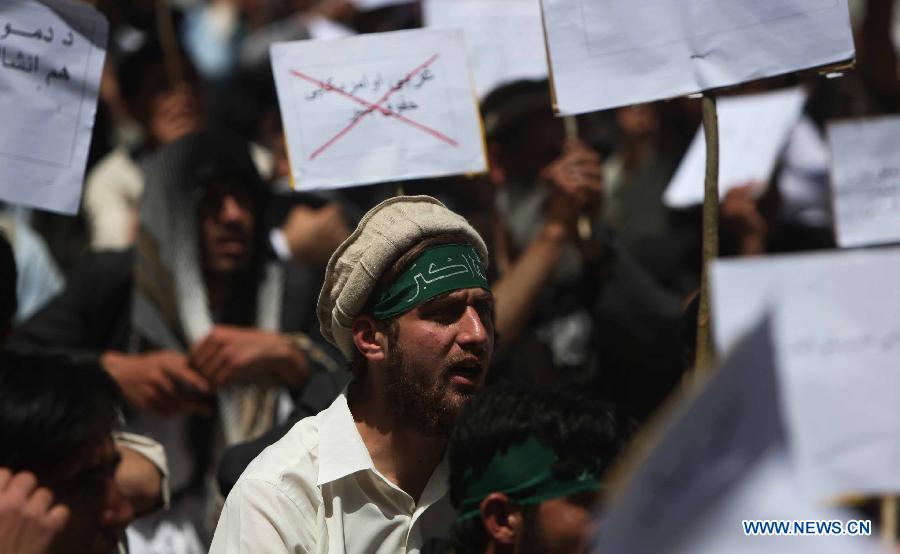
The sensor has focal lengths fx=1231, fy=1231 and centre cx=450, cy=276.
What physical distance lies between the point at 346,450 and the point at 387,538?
0.72ft

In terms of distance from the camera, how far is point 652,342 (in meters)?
4.37

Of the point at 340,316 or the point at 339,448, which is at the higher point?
the point at 340,316

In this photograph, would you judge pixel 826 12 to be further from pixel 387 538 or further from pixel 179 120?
pixel 179 120

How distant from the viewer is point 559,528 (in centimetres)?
259

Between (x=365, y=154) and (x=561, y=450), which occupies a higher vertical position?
(x=365, y=154)

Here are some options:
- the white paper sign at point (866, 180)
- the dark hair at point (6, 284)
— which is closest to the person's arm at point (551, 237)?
the white paper sign at point (866, 180)

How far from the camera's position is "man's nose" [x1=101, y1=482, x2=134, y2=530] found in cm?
293

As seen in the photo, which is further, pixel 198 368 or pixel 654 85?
pixel 198 368

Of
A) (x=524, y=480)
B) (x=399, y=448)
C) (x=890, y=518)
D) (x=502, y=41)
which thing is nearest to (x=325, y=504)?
(x=399, y=448)

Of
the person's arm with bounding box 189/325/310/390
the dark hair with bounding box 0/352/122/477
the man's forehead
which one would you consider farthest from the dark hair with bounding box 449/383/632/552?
→ the person's arm with bounding box 189/325/310/390

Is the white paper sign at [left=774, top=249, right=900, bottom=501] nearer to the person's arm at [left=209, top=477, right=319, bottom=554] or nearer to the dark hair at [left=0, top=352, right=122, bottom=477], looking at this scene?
the person's arm at [left=209, top=477, right=319, bottom=554]

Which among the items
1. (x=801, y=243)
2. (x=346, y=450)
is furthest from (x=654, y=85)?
(x=801, y=243)

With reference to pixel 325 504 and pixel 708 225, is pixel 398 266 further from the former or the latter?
pixel 708 225

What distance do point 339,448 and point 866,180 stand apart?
1.86 metres
